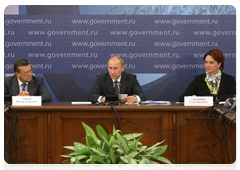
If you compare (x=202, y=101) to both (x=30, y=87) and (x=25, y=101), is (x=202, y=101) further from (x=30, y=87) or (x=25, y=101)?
(x=30, y=87)

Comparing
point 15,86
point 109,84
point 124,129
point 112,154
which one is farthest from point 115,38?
point 112,154

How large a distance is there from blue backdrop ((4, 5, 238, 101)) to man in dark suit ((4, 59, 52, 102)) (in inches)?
33.7

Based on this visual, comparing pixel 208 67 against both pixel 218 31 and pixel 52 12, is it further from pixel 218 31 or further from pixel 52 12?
pixel 52 12

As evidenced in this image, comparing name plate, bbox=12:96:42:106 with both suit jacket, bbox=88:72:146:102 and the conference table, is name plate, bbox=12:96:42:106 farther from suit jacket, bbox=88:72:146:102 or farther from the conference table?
suit jacket, bbox=88:72:146:102

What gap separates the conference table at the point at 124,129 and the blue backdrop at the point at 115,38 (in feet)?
5.95

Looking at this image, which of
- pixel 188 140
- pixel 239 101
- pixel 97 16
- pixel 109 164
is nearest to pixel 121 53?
pixel 97 16

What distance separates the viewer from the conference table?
2982mm

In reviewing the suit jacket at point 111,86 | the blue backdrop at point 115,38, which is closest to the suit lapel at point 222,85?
the blue backdrop at point 115,38

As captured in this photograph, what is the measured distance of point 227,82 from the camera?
4.05m

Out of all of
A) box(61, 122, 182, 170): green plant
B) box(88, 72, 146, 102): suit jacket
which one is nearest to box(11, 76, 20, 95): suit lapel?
box(88, 72, 146, 102): suit jacket

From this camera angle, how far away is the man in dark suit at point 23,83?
12.4 ft

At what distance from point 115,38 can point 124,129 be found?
2.08 metres

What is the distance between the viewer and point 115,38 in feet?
15.6

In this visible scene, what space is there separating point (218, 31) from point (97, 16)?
187 centimetres
